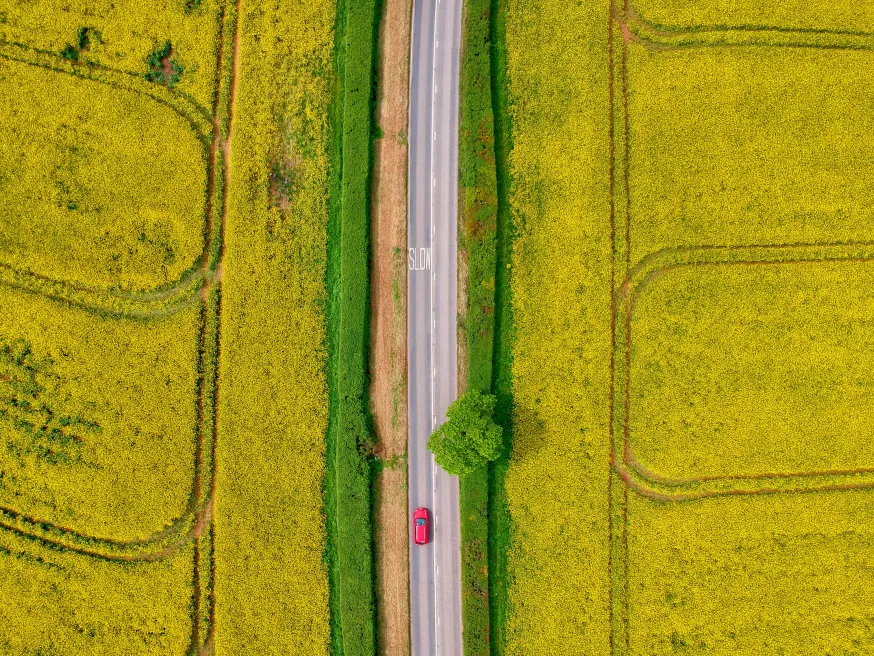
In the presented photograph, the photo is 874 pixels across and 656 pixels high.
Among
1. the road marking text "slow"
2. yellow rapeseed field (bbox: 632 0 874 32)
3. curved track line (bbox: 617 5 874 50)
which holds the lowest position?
the road marking text "slow"

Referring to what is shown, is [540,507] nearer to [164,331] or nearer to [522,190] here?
[522,190]

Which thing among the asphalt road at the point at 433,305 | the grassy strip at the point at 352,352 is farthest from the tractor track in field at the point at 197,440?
the asphalt road at the point at 433,305

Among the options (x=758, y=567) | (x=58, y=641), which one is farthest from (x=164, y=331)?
(x=758, y=567)

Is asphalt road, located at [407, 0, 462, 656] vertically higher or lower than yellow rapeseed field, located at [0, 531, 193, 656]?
higher

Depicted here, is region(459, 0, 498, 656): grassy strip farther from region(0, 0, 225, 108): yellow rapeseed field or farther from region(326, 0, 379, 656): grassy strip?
region(0, 0, 225, 108): yellow rapeseed field

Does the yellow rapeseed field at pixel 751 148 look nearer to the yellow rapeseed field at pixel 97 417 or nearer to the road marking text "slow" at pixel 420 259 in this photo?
the road marking text "slow" at pixel 420 259

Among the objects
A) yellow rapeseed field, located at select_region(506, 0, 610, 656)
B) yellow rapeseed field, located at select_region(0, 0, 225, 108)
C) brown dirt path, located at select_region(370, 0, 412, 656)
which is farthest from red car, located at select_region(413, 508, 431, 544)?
yellow rapeseed field, located at select_region(0, 0, 225, 108)

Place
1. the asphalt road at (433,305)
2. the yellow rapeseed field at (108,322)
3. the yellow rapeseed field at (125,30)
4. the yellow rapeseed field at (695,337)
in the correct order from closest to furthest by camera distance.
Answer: the yellow rapeseed field at (695,337)
the asphalt road at (433,305)
the yellow rapeseed field at (108,322)
the yellow rapeseed field at (125,30)
